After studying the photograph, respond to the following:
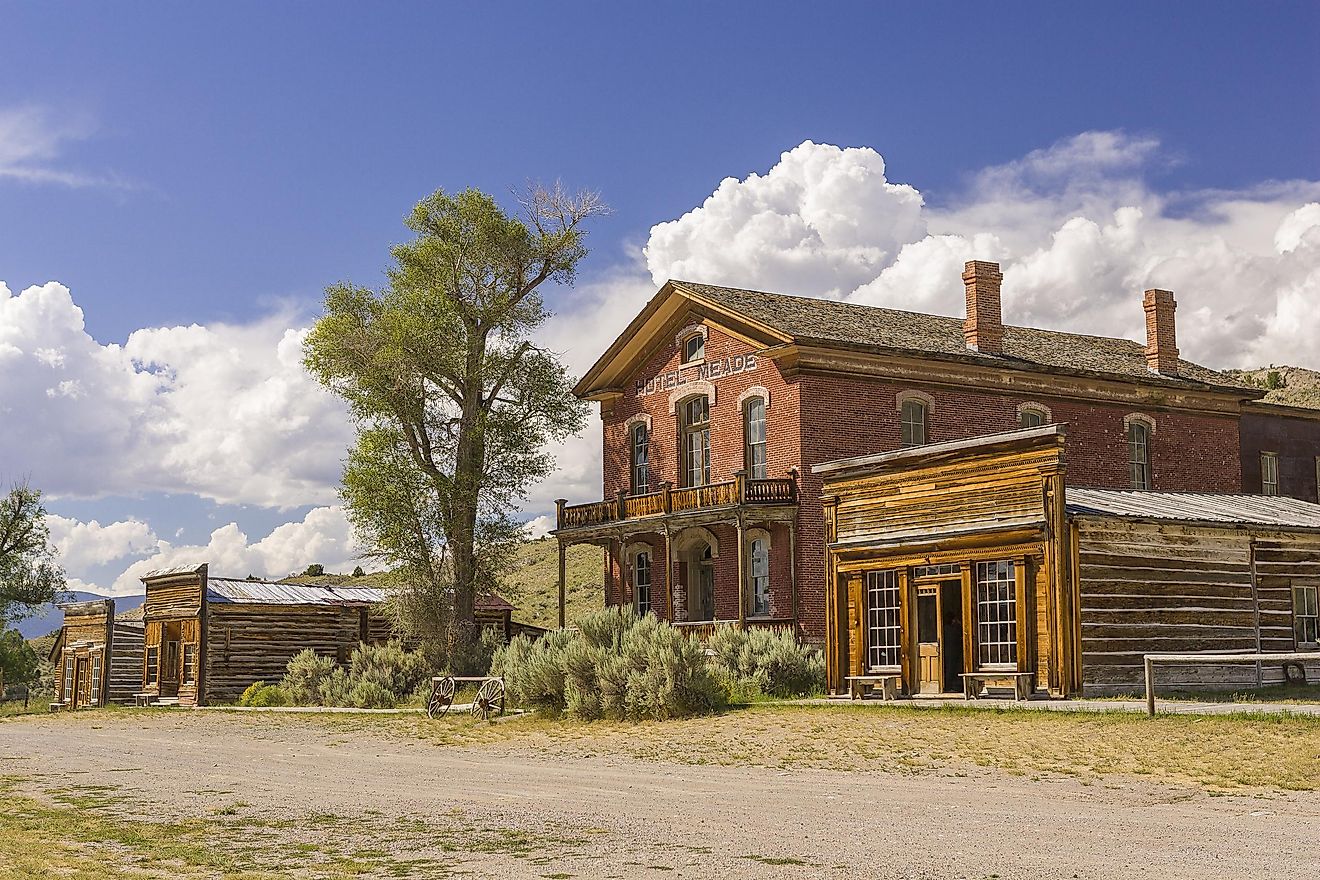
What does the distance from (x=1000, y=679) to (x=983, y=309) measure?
48.3 ft

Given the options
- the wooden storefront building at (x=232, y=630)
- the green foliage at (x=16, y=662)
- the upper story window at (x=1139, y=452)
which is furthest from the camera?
the green foliage at (x=16, y=662)

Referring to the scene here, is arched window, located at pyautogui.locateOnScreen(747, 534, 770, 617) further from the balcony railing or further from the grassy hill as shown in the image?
the grassy hill

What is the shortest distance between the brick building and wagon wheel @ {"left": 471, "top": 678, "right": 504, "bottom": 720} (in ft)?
21.0

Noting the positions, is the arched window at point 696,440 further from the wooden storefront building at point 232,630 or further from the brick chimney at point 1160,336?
the brick chimney at point 1160,336

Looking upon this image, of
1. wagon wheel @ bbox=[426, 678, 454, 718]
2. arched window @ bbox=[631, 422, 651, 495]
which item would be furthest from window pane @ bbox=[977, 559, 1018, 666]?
arched window @ bbox=[631, 422, 651, 495]

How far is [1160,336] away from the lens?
38.0m

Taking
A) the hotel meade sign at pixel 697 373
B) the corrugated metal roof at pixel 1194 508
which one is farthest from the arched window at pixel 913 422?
the corrugated metal roof at pixel 1194 508

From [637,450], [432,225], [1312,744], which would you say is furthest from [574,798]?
[432,225]

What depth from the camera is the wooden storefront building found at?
4028 cm

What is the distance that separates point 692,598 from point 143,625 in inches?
747

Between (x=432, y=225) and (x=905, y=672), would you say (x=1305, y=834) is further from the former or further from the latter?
(x=432, y=225)

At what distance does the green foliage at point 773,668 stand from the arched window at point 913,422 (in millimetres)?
6804

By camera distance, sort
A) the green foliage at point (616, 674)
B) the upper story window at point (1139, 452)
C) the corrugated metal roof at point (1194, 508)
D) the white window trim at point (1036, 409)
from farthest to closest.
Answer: the upper story window at point (1139, 452), the white window trim at point (1036, 409), the green foliage at point (616, 674), the corrugated metal roof at point (1194, 508)

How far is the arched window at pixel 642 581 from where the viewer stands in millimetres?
36750
